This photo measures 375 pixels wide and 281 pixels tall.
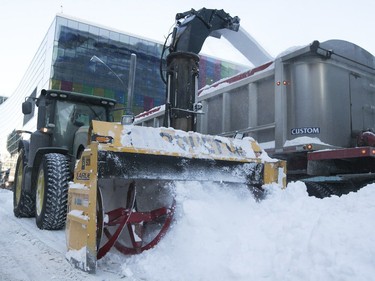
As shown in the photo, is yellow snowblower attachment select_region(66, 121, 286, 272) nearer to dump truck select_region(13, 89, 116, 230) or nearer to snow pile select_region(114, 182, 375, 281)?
snow pile select_region(114, 182, 375, 281)

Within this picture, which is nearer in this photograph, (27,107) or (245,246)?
(245,246)

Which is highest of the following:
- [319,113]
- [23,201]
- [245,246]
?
[319,113]

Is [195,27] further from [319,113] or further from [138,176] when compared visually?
[138,176]

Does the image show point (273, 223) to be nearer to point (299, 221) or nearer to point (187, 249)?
point (299, 221)

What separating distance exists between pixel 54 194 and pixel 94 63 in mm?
34466

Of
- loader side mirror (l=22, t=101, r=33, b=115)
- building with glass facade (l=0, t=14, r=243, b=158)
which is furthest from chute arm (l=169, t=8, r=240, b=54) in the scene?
building with glass facade (l=0, t=14, r=243, b=158)

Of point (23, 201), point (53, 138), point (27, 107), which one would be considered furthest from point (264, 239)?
point (23, 201)

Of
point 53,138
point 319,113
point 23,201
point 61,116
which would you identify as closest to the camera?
point 319,113

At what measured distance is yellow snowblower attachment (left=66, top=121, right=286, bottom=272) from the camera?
126 inches

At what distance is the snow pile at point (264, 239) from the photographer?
2.54 m

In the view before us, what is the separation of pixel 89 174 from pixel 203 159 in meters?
1.12

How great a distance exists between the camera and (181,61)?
496cm

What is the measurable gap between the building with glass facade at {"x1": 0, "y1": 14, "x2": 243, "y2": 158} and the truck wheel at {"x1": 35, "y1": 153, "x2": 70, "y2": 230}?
28.6 metres

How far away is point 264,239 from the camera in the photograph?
9.84 feet
